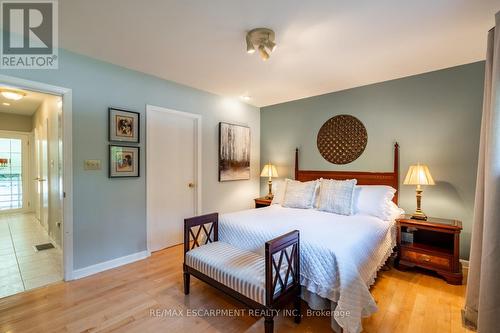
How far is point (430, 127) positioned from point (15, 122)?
8154 mm

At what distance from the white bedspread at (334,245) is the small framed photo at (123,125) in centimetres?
157

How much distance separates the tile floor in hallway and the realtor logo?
2127 millimetres

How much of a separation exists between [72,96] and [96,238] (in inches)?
62.5

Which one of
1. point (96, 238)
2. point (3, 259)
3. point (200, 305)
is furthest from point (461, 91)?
point (3, 259)

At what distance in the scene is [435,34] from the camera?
2104mm

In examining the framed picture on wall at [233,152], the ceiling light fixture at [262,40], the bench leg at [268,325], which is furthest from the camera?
the framed picture on wall at [233,152]

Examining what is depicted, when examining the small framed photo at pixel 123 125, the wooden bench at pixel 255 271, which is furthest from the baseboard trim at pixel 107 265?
the small framed photo at pixel 123 125

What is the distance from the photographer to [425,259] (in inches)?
101

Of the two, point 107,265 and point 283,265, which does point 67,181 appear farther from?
point 283,265

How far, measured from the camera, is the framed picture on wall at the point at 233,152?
4008 millimetres

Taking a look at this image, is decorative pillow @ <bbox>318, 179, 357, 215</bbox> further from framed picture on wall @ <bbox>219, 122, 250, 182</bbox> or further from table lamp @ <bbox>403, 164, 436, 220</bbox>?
framed picture on wall @ <bbox>219, 122, 250, 182</bbox>

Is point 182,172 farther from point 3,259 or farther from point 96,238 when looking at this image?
point 3,259

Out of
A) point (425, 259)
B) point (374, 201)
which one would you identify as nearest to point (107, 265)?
point (374, 201)

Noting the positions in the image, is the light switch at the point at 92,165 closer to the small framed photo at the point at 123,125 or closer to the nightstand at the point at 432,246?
the small framed photo at the point at 123,125
